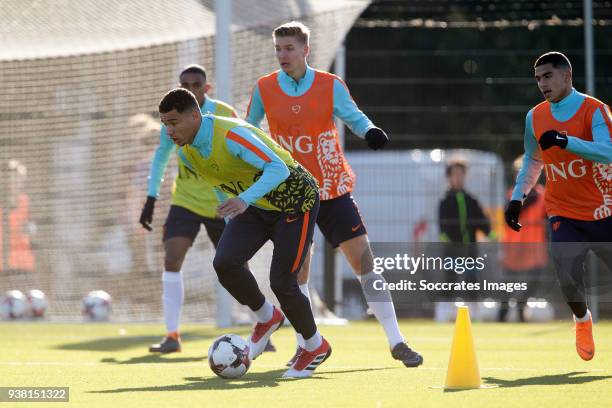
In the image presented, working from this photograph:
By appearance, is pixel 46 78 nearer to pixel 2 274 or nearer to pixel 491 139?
pixel 2 274

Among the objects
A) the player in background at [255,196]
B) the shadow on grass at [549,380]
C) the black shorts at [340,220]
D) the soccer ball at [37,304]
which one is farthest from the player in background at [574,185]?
the soccer ball at [37,304]

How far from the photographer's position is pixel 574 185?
8461 millimetres

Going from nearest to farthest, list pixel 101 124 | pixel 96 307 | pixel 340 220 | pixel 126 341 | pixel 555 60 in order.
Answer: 1. pixel 555 60
2. pixel 340 220
3. pixel 126 341
4. pixel 96 307
5. pixel 101 124

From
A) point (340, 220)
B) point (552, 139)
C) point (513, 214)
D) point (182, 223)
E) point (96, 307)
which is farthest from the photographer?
point (96, 307)

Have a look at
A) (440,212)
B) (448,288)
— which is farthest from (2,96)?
(448,288)

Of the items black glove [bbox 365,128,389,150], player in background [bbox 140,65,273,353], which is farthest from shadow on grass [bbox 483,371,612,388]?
player in background [bbox 140,65,273,353]

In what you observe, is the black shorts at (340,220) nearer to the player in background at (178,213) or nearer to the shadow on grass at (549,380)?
the shadow on grass at (549,380)

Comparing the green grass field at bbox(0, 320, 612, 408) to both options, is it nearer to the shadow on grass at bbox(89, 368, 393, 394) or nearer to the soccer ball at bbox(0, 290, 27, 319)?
the shadow on grass at bbox(89, 368, 393, 394)

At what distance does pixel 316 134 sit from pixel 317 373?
155cm

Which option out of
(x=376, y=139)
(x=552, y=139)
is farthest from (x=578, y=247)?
(x=376, y=139)

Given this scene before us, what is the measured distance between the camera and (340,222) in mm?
8430

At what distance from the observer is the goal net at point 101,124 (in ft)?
47.1

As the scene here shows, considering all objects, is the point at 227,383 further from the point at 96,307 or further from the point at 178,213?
the point at 96,307

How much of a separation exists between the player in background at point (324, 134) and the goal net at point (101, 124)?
217 inches
